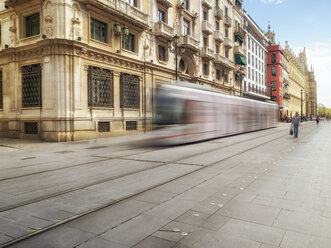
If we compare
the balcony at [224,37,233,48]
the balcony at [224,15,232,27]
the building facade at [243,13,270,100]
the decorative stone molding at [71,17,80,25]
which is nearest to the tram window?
the decorative stone molding at [71,17,80,25]

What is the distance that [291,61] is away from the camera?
8512cm

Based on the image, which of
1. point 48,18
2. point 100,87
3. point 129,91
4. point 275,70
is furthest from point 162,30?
point 275,70

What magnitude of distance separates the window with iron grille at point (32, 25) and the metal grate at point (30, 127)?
6.04m

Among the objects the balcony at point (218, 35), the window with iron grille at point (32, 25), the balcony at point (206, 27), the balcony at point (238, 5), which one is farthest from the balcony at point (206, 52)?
the window with iron grille at point (32, 25)

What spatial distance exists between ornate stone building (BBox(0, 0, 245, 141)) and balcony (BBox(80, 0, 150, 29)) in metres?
0.07

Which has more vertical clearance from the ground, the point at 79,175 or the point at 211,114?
the point at 211,114

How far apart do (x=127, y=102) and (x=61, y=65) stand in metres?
6.22

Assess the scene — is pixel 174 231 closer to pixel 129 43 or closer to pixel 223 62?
pixel 129 43

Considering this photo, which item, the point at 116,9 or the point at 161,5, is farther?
the point at 161,5

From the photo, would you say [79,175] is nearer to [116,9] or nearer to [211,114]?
[211,114]

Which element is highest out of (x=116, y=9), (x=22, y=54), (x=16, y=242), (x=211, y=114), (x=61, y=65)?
(x=116, y=9)

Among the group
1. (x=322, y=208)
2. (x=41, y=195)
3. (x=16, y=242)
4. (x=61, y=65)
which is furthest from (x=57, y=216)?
(x=61, y=65)

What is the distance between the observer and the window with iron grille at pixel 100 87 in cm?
1767

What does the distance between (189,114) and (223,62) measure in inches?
1026
